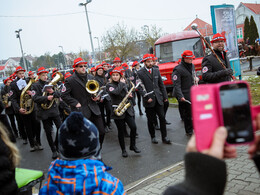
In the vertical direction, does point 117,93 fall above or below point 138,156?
above

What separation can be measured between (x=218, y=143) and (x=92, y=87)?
4.40 m

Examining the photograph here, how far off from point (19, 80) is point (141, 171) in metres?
4.12

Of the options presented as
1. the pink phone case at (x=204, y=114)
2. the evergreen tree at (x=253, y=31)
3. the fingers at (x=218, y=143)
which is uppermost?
the evergreen tree at (x=253, y=31)

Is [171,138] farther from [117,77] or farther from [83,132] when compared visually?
[83,132]

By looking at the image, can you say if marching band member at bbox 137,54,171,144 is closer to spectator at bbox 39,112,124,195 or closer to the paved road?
the paved road

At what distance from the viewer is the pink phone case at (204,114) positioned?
939 millimetres

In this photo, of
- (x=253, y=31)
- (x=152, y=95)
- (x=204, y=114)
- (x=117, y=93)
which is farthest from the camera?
(x=253, y=31)

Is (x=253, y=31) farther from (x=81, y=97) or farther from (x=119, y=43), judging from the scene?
(x=81, y=97)

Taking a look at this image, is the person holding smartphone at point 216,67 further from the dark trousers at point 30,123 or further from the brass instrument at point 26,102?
the dark trousers at point 30,123

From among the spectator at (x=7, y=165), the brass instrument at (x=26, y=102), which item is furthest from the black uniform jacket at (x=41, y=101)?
the spectator at (x=7, y=165)

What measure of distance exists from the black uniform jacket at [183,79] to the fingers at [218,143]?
528 cm

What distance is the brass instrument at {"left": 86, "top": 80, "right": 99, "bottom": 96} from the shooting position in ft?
16.6

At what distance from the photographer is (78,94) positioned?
16.8 feet

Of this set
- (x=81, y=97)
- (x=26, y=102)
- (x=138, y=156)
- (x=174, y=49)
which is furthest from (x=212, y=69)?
(x=174, y=49)
